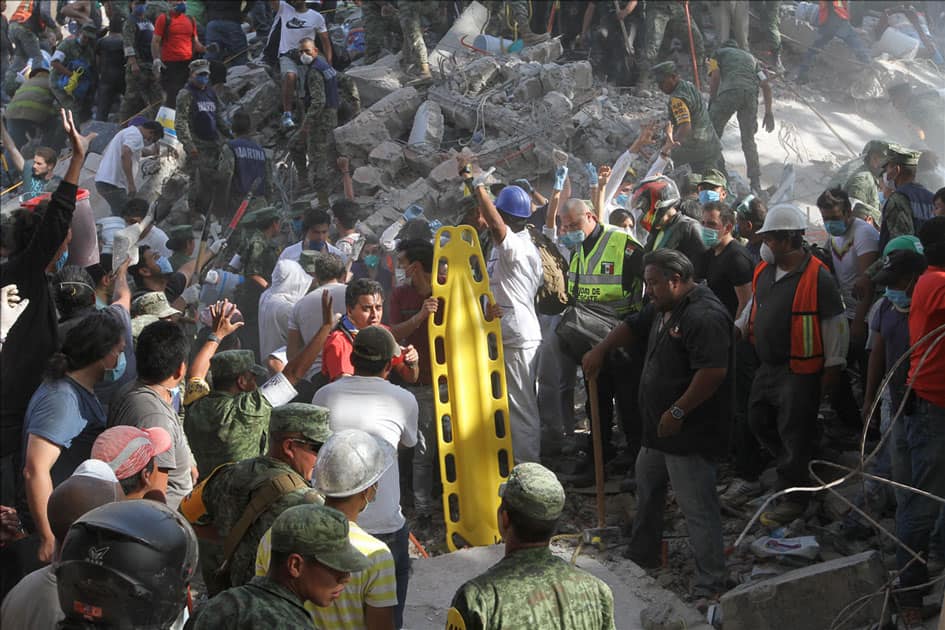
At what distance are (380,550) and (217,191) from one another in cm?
875

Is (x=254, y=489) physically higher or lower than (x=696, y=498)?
higher

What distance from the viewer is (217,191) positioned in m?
11.5

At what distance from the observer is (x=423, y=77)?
12047 mm

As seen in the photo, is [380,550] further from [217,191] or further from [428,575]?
[217,191]

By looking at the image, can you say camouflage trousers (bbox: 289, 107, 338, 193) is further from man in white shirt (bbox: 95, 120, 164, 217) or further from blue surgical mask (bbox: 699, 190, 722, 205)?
blue surgical mask (bbox: 699, 190, 722, 205)

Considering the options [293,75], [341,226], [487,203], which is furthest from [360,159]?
[487,203]

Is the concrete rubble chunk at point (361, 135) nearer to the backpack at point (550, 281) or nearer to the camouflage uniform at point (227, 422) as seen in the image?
the backpack at point (550, 281)

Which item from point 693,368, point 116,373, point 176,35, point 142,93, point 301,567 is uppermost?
point 301,567

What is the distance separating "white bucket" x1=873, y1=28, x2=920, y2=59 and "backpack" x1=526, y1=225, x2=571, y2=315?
→ 8732mm

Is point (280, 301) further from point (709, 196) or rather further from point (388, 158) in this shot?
point (388, 158)

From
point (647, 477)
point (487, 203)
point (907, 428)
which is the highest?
point (487, 203)

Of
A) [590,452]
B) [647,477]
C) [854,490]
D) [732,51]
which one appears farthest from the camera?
[732,51]

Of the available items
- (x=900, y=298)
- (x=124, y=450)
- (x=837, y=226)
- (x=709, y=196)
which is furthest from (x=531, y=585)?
(x=709, y=196)

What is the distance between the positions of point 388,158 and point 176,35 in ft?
11.6
